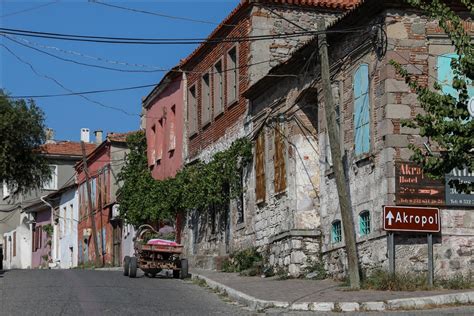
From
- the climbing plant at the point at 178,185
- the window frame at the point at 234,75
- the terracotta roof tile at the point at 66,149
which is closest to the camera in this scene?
the climbing plant at the point at 178,185

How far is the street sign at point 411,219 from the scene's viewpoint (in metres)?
16.9

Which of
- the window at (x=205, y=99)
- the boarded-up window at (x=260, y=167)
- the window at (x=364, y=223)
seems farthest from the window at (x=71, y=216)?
the window at (x=364, y=223)

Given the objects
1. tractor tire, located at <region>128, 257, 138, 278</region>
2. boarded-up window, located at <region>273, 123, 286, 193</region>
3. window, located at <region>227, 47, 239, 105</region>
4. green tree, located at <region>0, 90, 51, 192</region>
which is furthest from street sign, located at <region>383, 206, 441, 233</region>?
green tree, located at <region>0, 90, 51, 192</region>

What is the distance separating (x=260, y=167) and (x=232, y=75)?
4.19 m

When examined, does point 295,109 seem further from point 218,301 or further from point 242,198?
point 218,301

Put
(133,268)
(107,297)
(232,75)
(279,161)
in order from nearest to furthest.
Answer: (107,297) → (133,268) → (279,161) → (232,75)

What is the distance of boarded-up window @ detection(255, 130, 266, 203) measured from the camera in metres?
24.6

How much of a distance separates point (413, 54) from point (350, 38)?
1.87 meters

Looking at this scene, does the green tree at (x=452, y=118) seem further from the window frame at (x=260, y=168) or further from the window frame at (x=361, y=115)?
the window frame at (x=260, y=168)

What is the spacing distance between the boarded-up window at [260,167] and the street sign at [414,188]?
7173 millimetres

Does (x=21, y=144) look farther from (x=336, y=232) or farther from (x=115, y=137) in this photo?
(x=336, y=232)

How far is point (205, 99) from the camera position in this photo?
30.6 metres

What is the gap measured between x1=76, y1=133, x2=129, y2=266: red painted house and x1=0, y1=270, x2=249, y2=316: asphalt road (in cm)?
2033

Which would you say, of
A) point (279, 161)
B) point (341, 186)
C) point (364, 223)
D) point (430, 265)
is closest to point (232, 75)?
point (279, 161)
